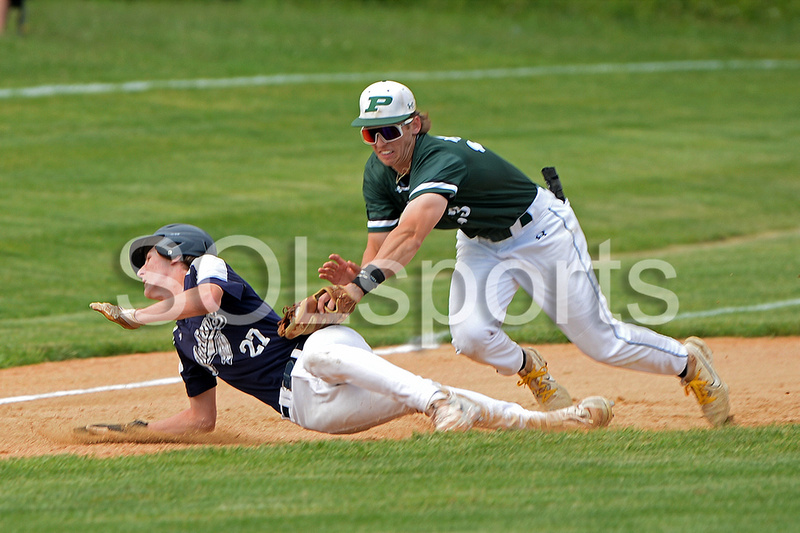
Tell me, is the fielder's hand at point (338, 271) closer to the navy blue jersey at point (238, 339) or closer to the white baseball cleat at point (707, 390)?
the navy blue jersey at point (238, 339)

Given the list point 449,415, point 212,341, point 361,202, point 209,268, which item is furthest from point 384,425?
point 361,202

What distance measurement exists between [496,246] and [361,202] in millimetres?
9107

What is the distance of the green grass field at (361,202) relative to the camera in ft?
14.4

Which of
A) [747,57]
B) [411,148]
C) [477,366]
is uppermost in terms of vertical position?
[747,57]

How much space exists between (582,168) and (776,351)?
31.2 ft

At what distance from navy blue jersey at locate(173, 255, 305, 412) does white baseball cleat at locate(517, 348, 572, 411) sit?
1.65 m

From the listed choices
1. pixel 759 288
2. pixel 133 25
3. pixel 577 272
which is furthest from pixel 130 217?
pixel 133 25

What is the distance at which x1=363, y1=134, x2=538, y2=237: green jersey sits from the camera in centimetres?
555

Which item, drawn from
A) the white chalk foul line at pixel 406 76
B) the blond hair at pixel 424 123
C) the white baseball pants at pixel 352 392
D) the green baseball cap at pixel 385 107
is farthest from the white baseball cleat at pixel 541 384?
the white chalk foul line at pixel 406 76

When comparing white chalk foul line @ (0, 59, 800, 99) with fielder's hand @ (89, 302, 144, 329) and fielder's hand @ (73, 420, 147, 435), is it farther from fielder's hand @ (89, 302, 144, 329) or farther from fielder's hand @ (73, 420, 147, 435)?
fielder's hand @ (89, 302, 144, 329)

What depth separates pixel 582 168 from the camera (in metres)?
17.8

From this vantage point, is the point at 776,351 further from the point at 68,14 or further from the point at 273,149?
the point at 68,14

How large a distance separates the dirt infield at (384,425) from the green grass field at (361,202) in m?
0.51

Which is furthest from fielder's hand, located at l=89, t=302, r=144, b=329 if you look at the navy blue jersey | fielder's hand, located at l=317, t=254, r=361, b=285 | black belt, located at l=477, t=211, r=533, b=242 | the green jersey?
black belt, located at l=477, t=211, r=533, b=242
